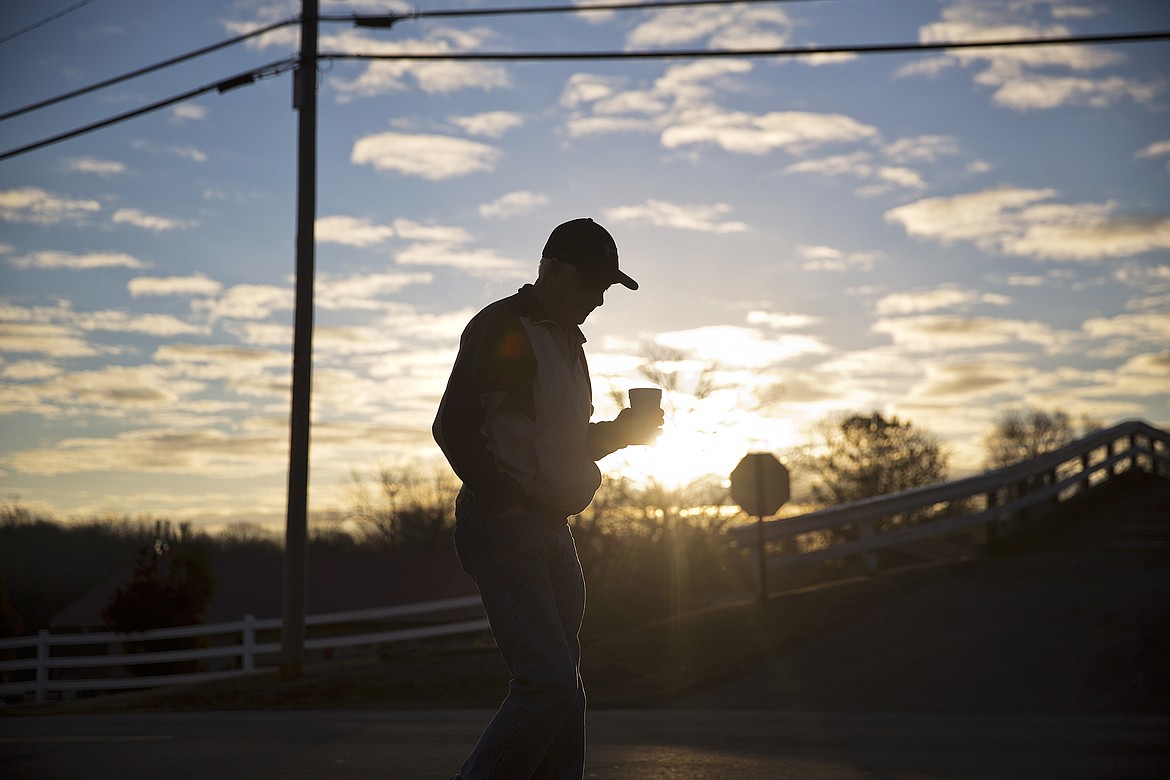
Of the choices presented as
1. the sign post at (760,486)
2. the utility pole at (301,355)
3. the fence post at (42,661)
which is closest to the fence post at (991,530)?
the sign post at (760,486)

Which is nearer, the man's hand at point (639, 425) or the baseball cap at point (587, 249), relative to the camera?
the baseball cap at point (587, 249)

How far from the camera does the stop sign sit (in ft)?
42.5

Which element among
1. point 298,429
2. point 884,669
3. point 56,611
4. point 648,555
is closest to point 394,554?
point 56,611

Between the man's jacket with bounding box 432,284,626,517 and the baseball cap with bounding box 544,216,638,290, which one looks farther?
the baseball cap with bounding box 544,216,638,290

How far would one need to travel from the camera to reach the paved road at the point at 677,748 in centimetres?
611

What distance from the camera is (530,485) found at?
349cm

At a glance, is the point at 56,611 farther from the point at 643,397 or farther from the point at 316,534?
the point at 643,397

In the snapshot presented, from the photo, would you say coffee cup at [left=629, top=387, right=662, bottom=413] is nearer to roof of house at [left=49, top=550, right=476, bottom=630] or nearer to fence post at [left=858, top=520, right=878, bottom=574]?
fence post at [left=858, top=520, right=878, bottom=574]

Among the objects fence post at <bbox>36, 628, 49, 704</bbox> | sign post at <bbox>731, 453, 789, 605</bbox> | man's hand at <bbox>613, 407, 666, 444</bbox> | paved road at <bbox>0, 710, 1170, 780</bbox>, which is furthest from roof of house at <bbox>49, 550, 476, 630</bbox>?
man's hand at <bbox>613, 407, 666, 444</bbox>

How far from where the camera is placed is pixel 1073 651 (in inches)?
408

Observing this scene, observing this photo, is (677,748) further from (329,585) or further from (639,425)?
(329,585)

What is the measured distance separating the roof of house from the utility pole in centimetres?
3788

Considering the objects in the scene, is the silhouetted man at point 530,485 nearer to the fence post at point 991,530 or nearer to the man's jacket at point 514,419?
the man's jacket at point 514,419

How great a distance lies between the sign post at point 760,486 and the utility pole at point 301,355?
5.02 m
